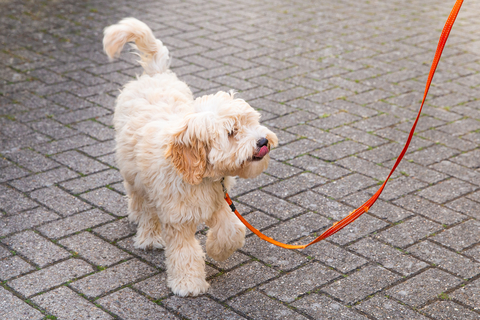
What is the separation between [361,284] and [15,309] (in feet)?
7.62

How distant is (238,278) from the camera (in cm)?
386

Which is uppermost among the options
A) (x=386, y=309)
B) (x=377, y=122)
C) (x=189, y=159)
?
(x=189, y=159)

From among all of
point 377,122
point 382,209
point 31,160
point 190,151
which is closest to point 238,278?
point 190,151

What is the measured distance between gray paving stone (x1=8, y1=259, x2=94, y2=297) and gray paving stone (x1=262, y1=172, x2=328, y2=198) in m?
1.80

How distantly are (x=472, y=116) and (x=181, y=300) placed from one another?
4.33m

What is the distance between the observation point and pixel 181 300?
362cm

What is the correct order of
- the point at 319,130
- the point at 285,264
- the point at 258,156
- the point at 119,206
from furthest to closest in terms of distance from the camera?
1. the point at 319,130
2. the point at 119,206
3. the point at 285,264
4. the point at 258,156

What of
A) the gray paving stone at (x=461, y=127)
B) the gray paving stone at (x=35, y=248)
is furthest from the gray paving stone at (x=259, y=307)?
the gray paving stone at (x=461, y=127)

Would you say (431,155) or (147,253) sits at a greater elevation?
(431,155)

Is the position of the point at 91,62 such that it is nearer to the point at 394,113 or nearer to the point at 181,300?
the point at 394,113

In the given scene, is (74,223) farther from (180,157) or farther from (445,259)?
(445,259)

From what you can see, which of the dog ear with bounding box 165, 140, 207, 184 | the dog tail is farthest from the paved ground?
the dog tail

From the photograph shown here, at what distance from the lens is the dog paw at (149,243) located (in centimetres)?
410

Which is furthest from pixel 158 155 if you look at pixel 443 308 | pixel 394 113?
pixel 394 113
